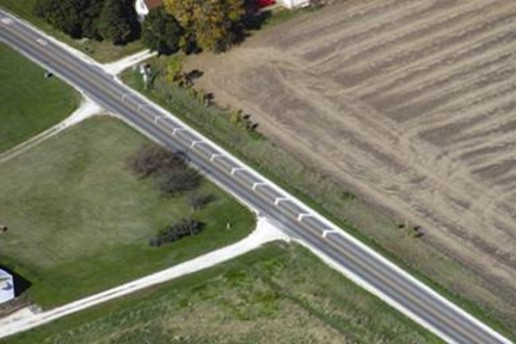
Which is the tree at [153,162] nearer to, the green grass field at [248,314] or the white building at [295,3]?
the green grass field at [248,314]

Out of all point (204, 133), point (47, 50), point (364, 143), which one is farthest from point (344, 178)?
point (47, 50)

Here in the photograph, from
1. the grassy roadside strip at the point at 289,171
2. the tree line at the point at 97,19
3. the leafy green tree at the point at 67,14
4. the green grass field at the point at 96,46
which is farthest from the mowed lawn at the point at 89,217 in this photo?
the leafy green tree at the point at 67,14

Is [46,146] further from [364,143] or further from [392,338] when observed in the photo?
[392,338]

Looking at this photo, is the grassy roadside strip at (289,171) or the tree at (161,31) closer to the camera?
the grassy roadside strip at (289,171)

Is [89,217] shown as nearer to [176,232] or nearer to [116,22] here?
[176,232]

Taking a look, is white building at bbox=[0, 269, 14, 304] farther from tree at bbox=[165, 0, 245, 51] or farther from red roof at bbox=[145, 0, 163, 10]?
red roof at bbox=[145, 0, 163, 10]

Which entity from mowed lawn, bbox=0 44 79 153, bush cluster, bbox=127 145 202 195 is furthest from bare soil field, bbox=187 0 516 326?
mowed lawn, bbox=0 44 79 153


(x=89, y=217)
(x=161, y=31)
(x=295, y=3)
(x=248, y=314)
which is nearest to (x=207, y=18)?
(x=161, y=31)
